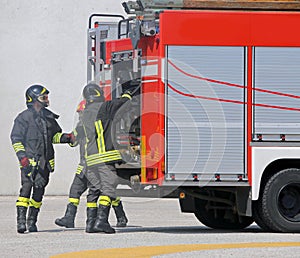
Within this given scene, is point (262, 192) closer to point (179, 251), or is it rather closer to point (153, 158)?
point (153, 158)

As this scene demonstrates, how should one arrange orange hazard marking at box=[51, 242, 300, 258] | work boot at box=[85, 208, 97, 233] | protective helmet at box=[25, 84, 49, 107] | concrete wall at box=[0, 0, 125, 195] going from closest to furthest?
orange hazard marking at box=[51, 242, 300, 258], work boot at box=[85, 208, 97, 233], protective helmet at box=[25, 84, 49, 107], concrete wall at box=[0, 0, 125, 195]

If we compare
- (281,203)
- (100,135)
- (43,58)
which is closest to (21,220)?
(100,135)

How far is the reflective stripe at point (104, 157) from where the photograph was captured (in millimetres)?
13711

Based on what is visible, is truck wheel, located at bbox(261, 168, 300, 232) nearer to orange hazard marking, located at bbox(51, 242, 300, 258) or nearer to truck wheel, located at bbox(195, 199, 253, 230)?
truck wheel, located at bbox(195, 199, 253, 230)

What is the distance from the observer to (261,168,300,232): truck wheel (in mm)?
13562

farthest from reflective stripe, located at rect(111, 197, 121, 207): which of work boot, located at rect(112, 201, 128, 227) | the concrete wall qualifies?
the concrete wall

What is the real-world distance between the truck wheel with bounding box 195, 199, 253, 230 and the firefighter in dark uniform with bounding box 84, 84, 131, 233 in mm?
1564

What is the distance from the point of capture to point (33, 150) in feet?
46.3

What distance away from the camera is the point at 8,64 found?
917 inches

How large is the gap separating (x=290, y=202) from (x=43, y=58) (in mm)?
10757

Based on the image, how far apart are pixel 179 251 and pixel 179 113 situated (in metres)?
A: 2.74

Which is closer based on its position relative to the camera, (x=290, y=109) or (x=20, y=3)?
(x=290, y=109)

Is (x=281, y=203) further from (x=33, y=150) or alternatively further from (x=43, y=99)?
(x=43, y=99)

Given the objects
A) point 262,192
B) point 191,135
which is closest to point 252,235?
point 262,192
